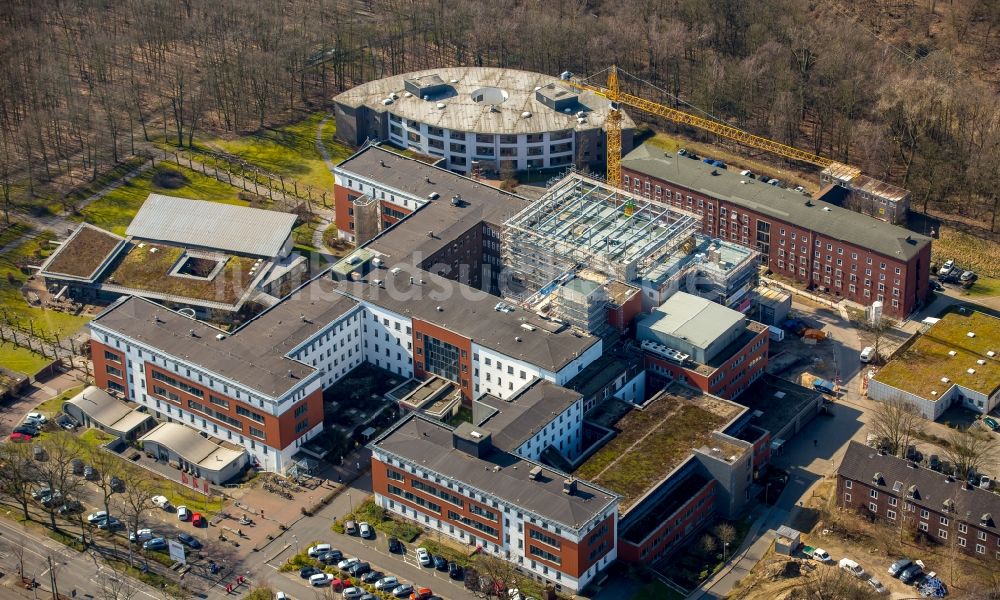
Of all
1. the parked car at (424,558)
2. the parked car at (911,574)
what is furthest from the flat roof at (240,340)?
the parked car at (911,574)

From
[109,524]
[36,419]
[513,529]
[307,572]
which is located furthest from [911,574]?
[36,419]

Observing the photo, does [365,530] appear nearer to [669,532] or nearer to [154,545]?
[154,545]

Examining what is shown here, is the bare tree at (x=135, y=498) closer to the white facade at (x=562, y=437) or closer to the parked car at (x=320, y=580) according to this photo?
the parked car at (x=320, y=580)

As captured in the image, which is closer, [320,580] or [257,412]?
[320,580]

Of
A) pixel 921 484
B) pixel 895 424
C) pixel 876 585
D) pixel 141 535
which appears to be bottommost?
pixel 876 585

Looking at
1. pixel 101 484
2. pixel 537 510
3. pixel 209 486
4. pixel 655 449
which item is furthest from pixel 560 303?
pixel 101 484

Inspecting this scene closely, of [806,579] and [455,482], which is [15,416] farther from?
[806,579]
